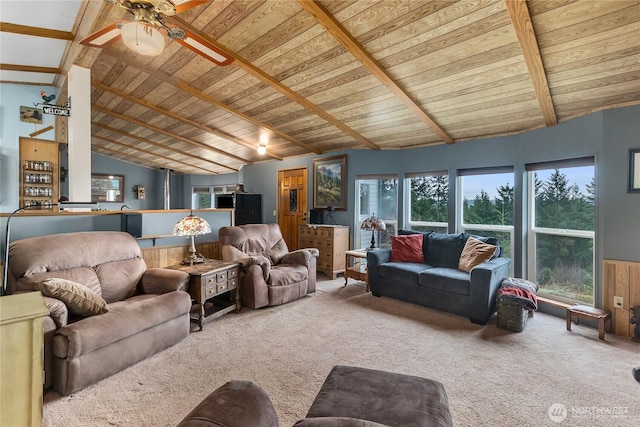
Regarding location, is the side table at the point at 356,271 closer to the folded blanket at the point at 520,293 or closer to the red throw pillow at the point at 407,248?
the red throw pillow at the point at 407,248

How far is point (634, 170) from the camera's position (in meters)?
2.97

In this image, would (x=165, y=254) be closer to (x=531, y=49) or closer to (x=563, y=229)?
(x=531, y=49)

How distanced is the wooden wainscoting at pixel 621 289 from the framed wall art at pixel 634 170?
74 centimetres

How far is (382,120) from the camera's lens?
4.34 meters

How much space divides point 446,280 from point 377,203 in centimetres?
238

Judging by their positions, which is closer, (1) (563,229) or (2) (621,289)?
(2) (621,289)

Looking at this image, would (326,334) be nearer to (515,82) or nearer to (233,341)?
(233,341)

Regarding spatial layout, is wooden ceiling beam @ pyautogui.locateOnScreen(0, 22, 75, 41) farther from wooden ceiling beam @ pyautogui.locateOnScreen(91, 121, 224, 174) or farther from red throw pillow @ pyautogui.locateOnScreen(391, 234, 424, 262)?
red throw pillow @ pyautogui.locateOnScreen(391, 234, 424, 262)

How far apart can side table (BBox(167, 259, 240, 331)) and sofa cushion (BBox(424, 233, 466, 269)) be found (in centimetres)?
263

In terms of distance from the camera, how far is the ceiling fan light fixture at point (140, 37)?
1986 mm

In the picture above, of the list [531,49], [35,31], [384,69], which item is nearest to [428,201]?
[384,69]

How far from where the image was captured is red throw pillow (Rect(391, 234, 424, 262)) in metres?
4.28

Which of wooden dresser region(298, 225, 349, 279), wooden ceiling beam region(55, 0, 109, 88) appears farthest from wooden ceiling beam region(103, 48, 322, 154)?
wooden dresser region(298, 225, 349, 279)

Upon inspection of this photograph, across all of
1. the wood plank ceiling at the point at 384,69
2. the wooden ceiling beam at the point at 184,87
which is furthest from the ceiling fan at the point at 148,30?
the wooden ceiling beam at the point at 184,87
